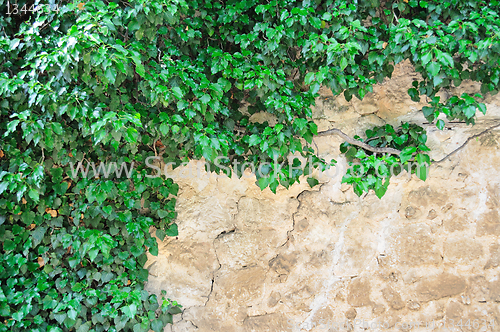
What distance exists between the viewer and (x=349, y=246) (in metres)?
2.14

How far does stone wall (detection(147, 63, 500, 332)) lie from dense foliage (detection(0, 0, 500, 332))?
0.19 metres

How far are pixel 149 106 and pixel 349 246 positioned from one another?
132 centimetres

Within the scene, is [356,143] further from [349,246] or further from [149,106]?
[149,106]

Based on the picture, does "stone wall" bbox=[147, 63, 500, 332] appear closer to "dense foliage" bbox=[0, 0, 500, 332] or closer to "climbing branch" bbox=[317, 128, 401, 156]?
"climbing branch" bbox=[317, 128, 401, 156]

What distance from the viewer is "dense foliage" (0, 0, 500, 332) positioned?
1.62m

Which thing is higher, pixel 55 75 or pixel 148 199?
pixel 55 75

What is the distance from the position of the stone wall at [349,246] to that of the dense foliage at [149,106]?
0.62ft

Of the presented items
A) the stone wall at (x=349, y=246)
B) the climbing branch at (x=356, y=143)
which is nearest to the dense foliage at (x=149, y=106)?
the climbing branch at (x=356, y=143)

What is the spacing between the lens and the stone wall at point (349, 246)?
6.83ft

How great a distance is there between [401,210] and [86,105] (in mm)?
1717

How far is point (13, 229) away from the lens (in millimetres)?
1763

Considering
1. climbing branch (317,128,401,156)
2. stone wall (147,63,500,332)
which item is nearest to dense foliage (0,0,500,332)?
climbing branch (317,128,401,156)

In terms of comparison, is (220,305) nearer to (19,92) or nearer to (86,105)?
(86,105)

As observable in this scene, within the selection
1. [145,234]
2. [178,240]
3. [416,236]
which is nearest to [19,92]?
[145,234]
